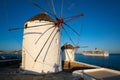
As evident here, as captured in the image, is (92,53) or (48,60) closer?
(48,60)

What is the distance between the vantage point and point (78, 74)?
6211mm

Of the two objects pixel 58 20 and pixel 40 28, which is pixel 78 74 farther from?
pixel 40 28

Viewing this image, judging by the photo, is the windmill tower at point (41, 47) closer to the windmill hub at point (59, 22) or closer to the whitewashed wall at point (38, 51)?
the whitewashed wall at point (38, 51)

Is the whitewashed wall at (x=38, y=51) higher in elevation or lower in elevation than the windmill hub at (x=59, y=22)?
lower

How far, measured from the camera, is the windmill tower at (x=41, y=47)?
1268 centimetres

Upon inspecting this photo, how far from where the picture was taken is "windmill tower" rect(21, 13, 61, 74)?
12680mm

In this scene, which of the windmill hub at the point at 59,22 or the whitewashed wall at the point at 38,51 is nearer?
the windmill hub at the point at 59,22

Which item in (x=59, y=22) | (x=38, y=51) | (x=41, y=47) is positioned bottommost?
(x=38, y=51)

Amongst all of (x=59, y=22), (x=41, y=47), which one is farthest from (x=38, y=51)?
(x=59, y=22)

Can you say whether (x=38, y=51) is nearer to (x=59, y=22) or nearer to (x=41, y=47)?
(x=41, y=47)

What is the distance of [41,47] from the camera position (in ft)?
41.5

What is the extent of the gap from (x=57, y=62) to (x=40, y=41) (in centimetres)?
322

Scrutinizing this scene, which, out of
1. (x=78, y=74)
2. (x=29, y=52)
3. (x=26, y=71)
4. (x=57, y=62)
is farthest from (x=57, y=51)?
(x=78, y=74)

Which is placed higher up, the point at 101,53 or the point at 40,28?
the point at 40,28
